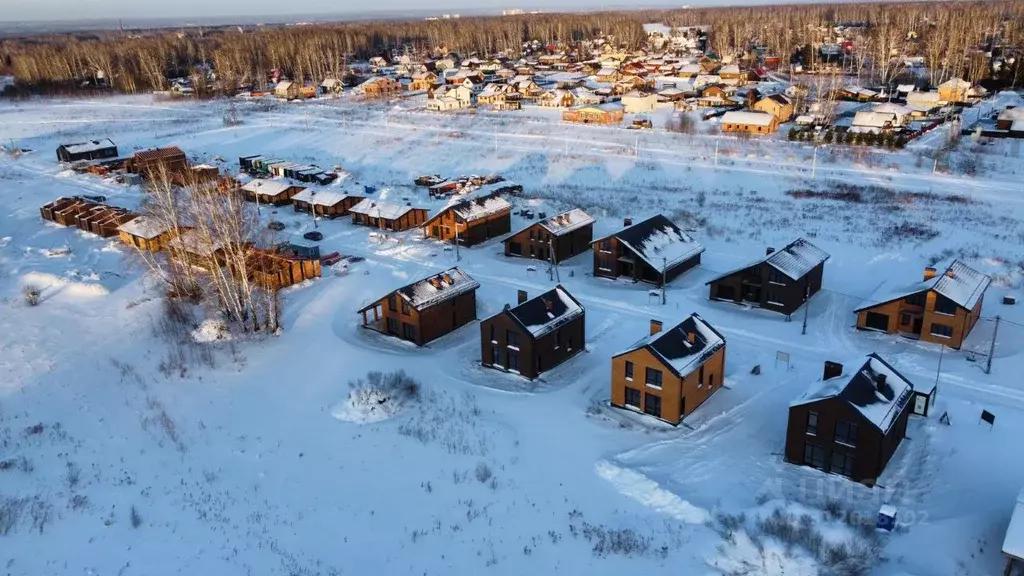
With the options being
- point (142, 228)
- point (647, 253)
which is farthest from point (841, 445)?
point (142, 228)

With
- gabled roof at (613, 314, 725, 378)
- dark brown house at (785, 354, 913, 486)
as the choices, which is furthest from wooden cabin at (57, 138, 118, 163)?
dark brown house at (785, 354, 913, 486)

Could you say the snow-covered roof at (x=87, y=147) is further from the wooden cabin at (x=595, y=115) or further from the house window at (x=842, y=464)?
the house window at (x=842, y=464)

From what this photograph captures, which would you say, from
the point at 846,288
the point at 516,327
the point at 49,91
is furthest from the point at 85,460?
the point at 49,91

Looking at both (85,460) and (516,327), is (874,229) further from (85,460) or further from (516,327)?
(85,460)

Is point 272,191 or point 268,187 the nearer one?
point 272,191

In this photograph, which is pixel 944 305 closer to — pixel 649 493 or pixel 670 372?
pixel 670 372

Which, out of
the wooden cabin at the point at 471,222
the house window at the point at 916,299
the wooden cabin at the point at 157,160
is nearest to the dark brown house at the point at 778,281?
the house window at the point at 916,299

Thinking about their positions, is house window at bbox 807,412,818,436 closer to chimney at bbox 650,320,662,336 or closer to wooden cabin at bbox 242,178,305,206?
chimney at bbox 650,320,662,336
